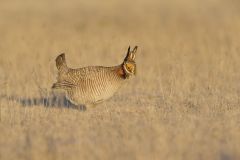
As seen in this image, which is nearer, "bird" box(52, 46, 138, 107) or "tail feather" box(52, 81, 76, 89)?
"bird" box(52, 46, 138, 107)

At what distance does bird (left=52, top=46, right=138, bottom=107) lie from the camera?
8.74 m

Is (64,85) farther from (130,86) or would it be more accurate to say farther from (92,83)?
(130,86)

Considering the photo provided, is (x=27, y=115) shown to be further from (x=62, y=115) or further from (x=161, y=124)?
(x=161, y=124)

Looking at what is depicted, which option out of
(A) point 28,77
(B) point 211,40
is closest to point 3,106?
(A) point 28,77

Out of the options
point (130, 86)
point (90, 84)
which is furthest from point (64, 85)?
point (130, 86)

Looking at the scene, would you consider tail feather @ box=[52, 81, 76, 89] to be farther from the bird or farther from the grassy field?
the grassy field

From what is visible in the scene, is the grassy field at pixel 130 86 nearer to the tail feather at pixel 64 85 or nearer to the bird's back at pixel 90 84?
the bird's back at pixel 90 84

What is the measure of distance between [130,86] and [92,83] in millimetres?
2560

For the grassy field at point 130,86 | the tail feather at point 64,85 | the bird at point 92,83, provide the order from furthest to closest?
the tail feather at point 64,85 < the bird at point 92,83 < the grassy field at point 130,86

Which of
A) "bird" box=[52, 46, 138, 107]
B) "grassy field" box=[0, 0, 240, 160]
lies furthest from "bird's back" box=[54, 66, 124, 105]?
"grassy field" box=[0, 0, 240, 160]

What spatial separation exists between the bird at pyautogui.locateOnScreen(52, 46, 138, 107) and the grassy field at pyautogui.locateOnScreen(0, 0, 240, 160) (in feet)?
0.68

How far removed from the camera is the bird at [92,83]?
8742 mm

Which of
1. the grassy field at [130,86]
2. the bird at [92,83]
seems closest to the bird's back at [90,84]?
the bird at [92,83]

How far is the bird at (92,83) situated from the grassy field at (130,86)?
0.21 m
